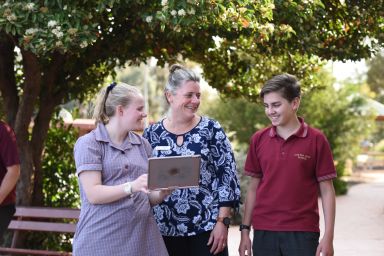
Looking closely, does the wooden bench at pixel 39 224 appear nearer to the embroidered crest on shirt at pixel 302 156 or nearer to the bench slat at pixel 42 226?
the bench slat at pixel 42 226

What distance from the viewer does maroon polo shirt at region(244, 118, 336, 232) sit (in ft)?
14.4

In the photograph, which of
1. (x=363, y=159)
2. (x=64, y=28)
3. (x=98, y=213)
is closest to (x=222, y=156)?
(x=98, y=213)

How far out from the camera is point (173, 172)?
3.84m

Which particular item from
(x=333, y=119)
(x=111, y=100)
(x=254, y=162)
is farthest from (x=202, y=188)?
(x=333, y=119)

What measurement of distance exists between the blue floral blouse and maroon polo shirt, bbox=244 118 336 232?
0.80 ft

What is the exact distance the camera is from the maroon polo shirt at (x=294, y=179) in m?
4.38

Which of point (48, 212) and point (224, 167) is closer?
point (224, 167)

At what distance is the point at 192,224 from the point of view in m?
4.56

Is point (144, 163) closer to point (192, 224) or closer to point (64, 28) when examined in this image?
point (192, 224)

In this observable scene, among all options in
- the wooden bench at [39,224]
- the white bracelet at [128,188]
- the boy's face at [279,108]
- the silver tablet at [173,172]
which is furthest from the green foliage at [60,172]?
the silver tablet at [173,172]

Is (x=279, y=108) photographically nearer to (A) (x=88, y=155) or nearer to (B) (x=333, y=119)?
(A) (x=88, y=155)

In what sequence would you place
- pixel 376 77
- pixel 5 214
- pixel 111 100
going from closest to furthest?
1. pixel 111 100
2. pixel 5 214
3. pixel 376 77

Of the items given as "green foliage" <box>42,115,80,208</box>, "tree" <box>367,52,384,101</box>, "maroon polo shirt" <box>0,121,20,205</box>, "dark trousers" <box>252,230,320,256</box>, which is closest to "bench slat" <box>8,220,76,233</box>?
"green foliage" <box>42,115,80,208</box>

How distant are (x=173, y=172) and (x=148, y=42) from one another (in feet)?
17.1
